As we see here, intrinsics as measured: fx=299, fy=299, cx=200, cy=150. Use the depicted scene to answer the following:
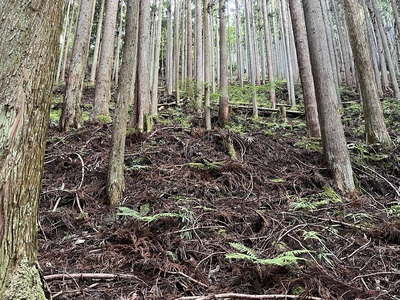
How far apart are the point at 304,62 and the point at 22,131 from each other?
21.6ft

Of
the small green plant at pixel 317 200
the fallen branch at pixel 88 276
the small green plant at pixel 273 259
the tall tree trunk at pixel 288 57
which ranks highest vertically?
the tall tree trunk at pixel 288 57

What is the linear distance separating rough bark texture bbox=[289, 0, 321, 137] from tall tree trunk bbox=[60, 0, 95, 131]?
4.72 meters

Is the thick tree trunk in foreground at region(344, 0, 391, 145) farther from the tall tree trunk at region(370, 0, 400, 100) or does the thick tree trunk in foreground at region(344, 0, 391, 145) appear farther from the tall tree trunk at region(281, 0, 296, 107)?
the tall tree trunk at region(370, 0, 400, 100)

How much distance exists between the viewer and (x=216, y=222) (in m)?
3.54

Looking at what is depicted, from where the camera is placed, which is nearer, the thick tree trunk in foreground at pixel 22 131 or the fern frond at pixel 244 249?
the thick tree trunk in foreground at pixel 22 131

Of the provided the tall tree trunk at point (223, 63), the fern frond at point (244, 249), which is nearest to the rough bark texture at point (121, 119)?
the fern frond at point (244, 249)

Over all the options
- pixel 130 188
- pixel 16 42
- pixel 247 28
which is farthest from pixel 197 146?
pixel 247 28

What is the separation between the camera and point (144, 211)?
12.0 feet

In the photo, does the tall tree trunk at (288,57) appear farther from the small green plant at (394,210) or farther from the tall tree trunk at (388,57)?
the small green plant at (394,210)

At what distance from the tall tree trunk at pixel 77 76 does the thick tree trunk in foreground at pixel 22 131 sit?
512 cm

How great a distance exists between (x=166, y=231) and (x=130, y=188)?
1294mm

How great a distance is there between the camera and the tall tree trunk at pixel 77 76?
21.4 feet

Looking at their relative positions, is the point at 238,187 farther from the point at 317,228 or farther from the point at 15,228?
the point at 15,228

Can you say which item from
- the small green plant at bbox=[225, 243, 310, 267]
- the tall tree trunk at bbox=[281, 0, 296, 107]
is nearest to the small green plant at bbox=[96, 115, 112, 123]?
the small green plant at bbox=[225, 243, 310, 267]
